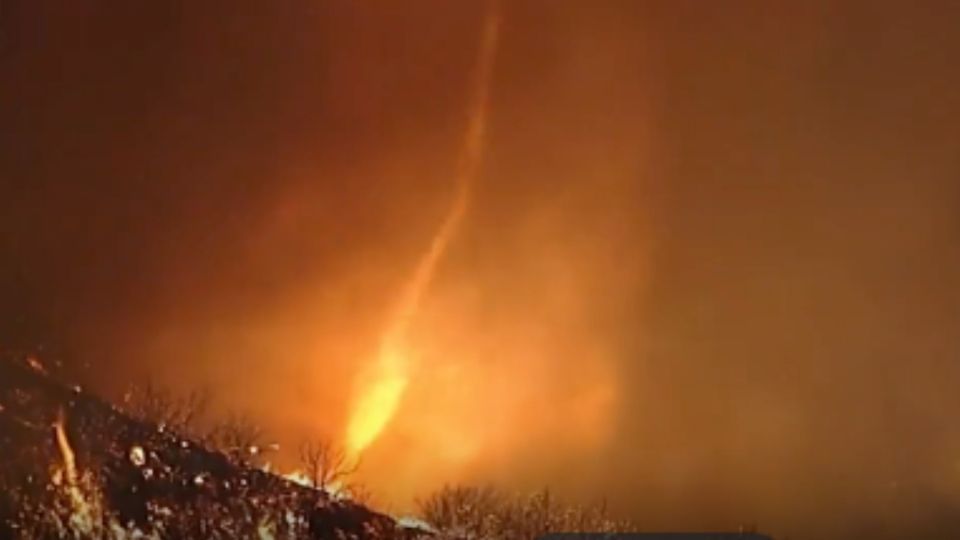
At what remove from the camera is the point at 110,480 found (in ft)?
9.47

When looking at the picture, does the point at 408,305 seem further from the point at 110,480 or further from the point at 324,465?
the point at 110,480

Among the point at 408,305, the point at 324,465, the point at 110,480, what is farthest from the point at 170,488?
the point at 408,305

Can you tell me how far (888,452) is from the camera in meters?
3.02

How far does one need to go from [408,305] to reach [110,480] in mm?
718

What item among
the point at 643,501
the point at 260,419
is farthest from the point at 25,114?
the point at 643,501

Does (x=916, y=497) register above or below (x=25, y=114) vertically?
below

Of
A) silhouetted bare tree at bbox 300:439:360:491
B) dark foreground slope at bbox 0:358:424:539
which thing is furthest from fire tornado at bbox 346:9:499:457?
dark foreground slope at bbox 0:358:424:539

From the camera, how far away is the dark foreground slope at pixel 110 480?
287cm

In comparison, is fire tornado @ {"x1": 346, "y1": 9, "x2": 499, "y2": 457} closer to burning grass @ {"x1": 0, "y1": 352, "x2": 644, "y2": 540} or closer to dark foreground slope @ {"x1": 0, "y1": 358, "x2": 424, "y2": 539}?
burning grass @ {"x1": 0, "y1": 352, "x2": 644, "y2": 540}

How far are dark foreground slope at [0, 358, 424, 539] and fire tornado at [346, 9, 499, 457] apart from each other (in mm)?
195

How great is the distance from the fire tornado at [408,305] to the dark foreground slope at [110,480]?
19 centimetres

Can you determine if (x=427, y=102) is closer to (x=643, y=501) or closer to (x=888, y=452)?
(x=643, y=501)

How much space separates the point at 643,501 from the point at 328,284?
0.82m

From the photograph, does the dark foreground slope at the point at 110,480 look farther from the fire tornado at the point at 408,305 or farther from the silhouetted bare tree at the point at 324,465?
the fire tornado at the point at 408,305
